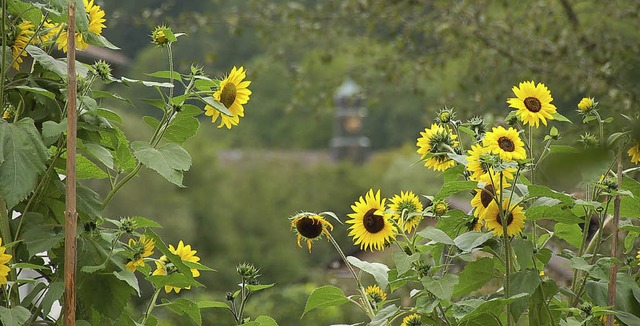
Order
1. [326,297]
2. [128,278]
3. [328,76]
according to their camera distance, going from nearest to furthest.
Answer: [128,278]
[326,297]
[328,76]

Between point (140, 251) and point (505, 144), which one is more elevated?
point (505, 144)

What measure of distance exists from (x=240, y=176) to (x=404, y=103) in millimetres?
8403

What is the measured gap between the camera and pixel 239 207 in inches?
1213

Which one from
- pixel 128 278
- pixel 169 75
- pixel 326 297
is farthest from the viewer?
pixel 326 297

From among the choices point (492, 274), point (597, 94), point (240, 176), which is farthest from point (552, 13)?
point (240, 176)

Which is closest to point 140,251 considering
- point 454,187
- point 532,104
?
point 454,187

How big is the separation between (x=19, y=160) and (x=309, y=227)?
43 centimetres

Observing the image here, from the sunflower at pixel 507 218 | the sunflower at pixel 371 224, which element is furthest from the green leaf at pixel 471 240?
the sunflower at pixel 371 224

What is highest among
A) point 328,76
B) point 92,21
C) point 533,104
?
point 328,76

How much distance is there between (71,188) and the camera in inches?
44.6

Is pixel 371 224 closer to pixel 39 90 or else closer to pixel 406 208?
pixel 406 208

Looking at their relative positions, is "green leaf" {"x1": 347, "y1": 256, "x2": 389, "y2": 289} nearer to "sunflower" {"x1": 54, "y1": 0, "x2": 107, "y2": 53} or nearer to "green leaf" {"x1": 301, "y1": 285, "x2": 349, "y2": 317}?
"green leaf" {"x1": 301, "y1": 285, "x2": 349, "y2": 317}

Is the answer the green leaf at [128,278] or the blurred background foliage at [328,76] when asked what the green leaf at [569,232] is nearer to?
the blurred background foliage at [328,76]

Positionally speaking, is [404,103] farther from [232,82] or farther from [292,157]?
[232,82]
